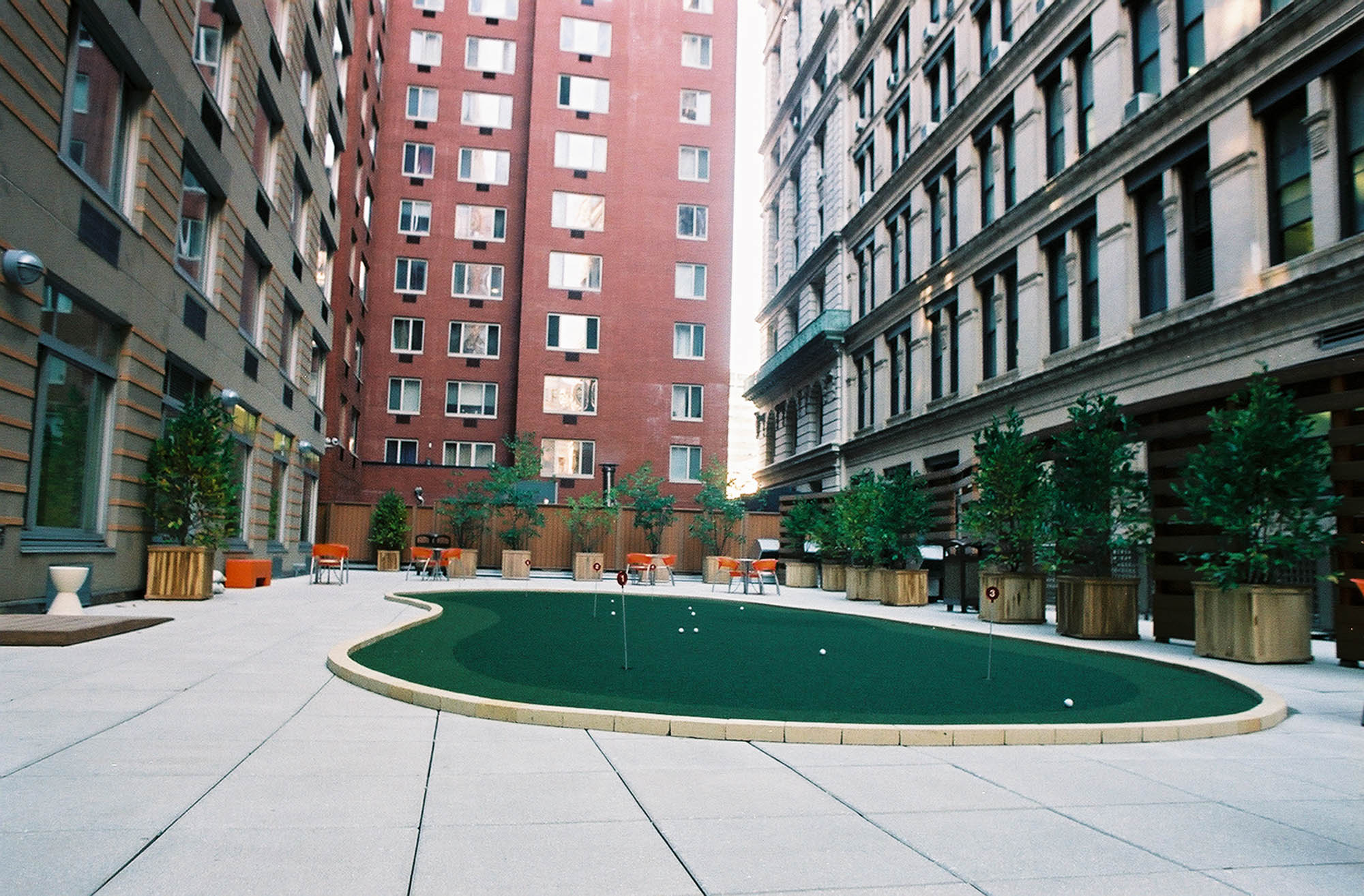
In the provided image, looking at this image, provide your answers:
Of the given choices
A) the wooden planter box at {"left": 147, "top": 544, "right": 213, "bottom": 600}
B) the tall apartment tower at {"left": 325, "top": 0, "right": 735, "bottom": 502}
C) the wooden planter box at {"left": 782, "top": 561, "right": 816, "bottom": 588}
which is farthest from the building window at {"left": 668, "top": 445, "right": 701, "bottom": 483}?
the wooden planter box at {"left": 147, "top": 544, "right": 213, "bottom": 600}

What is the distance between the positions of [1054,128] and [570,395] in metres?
24.5

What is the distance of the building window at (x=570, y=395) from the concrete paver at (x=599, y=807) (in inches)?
1444

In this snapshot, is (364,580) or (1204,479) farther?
(364,580)

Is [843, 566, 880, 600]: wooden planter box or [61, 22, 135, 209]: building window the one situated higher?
[61, 22, 135, 209]: building window

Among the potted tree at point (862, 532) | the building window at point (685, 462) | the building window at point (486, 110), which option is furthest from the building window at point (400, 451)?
the potted tree at point (862, 532)

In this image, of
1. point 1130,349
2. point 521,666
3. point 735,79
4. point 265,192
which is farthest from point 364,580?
point 735,79

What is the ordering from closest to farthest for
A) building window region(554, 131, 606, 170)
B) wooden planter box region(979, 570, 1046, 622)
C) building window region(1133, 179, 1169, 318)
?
wooden planter box region(979, 570, 1046, 622)
building window region(1133, 179, 1169, 318)
building window region(554, 131, 606, 170)

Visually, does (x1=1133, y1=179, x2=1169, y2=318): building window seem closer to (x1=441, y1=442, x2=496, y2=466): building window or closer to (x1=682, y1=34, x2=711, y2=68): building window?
(x1=682, y1=34, x2=711, y2=68): building window

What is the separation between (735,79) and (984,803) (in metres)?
46.8

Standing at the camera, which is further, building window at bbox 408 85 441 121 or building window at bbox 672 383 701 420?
building window at bbox 408 85 441 121

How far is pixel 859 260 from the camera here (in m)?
41.2

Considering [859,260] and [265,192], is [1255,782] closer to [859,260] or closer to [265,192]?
[265,192]

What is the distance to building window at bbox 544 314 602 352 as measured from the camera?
44.4 metres

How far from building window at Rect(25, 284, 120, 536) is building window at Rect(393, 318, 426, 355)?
3090cm
